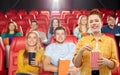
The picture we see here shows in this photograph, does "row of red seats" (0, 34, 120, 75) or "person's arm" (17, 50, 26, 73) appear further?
"row of red seats" (0, 34, 120, 75)

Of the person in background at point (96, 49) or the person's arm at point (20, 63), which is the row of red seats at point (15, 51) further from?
the person in background at point (96, 49)

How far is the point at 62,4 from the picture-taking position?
47.8 ft

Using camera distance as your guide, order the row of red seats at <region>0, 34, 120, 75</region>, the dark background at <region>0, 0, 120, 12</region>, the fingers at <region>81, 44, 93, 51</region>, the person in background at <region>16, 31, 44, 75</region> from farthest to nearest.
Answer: the dark background at <region>0, 0, 120, 12</region> < the row of red seats at <region>0, 34, 120, 75</region> < the person in background at <region>16, 31, 44, 75</region> < the fingers at <region>81, 44, 93, 51</region>

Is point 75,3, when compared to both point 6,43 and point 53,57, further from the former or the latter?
point 53,57

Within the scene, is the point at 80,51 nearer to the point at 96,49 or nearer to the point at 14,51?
the point at 96,49

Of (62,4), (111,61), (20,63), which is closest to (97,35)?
(111,61)

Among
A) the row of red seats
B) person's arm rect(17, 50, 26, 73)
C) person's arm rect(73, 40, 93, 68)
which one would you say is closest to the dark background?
the row of red seats

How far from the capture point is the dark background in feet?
46.6

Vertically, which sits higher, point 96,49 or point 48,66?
point 96,49

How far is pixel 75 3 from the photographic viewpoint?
1470 centimetres

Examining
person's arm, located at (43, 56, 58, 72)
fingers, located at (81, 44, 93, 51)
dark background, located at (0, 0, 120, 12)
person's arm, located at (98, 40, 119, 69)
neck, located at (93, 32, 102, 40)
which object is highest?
dark background, located at (0, 0, 120, 12)

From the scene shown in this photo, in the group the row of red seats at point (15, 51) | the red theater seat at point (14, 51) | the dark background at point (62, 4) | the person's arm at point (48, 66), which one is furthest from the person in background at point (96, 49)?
the dark background at point (62, 4)

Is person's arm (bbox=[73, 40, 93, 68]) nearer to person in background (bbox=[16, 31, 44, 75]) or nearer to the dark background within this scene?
person in background (bbox=[16, 31, 44, 75])

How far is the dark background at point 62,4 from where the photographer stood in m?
14.2
